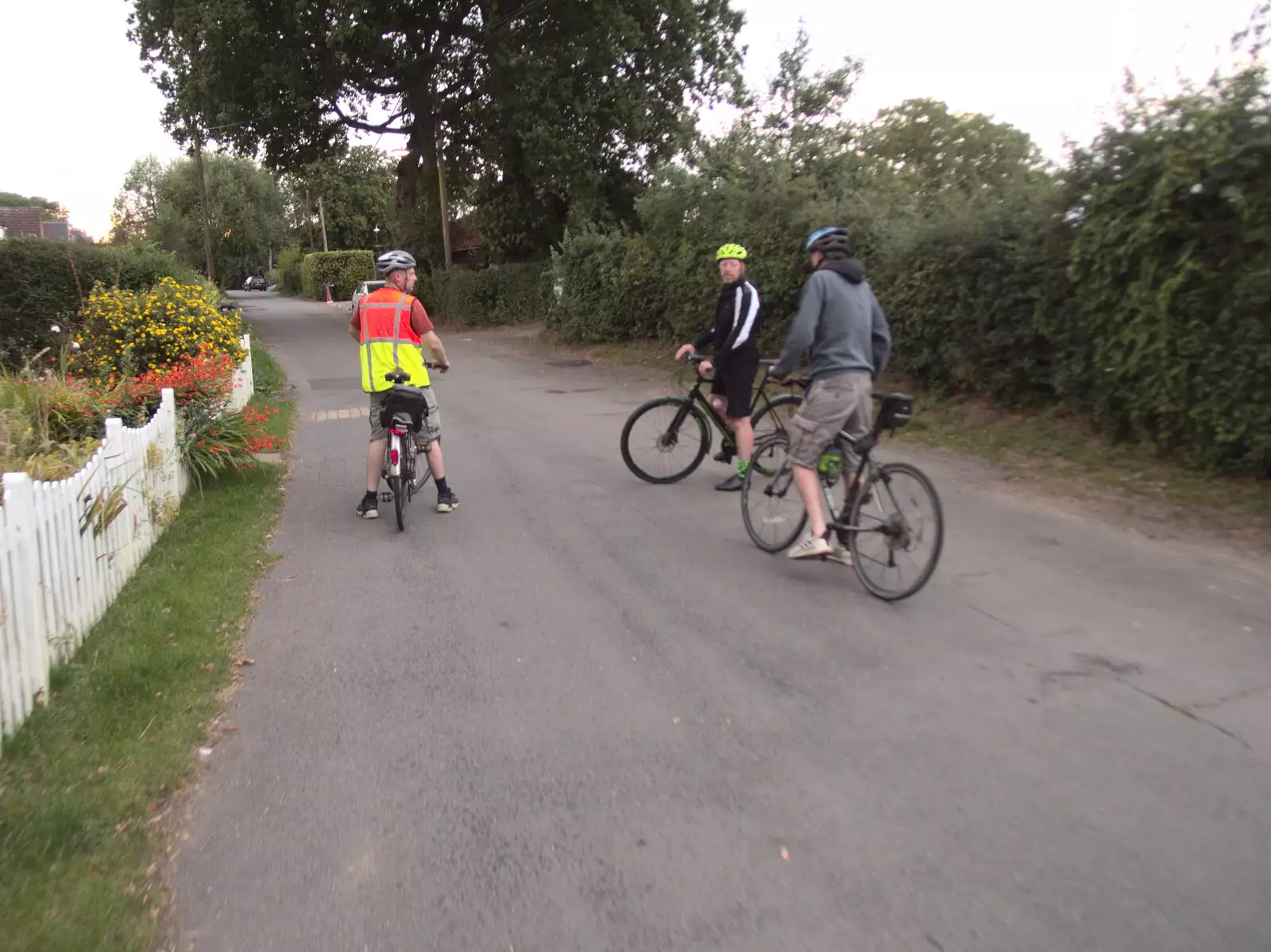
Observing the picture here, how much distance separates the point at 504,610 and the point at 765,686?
160 cm

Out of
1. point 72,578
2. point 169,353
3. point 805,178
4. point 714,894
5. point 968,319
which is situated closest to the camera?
point 714,894

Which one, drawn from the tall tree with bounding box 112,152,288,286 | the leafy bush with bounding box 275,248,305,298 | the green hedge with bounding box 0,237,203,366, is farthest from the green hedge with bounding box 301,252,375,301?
the green hedge with bounding box 0,237,203,366

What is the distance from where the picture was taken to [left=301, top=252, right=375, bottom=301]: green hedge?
5053 centimetres

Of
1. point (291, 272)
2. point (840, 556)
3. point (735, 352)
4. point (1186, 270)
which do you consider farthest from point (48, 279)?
point (291, 272)

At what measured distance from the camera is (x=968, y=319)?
9.62 metres

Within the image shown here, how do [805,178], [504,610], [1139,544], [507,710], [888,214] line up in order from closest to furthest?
[507,710] → [504,610] → [1139,544] → [888,214] → [805,178]

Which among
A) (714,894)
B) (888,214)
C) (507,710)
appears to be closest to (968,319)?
(888,214)

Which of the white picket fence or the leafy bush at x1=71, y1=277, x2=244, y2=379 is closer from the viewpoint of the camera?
the white picket fence

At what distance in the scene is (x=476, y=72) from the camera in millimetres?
27031

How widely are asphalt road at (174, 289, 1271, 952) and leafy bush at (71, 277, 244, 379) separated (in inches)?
137

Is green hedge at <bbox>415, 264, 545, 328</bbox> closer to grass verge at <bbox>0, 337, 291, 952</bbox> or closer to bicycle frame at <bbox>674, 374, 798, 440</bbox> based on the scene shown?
bicycle frame at <bbox>674, 374, 798, 440</bbox>

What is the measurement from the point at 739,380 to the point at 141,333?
560 centimetres

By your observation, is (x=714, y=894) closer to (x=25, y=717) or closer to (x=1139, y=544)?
(x=25, y=717)

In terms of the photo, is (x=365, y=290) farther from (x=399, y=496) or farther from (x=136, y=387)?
(x=399, y=496)
